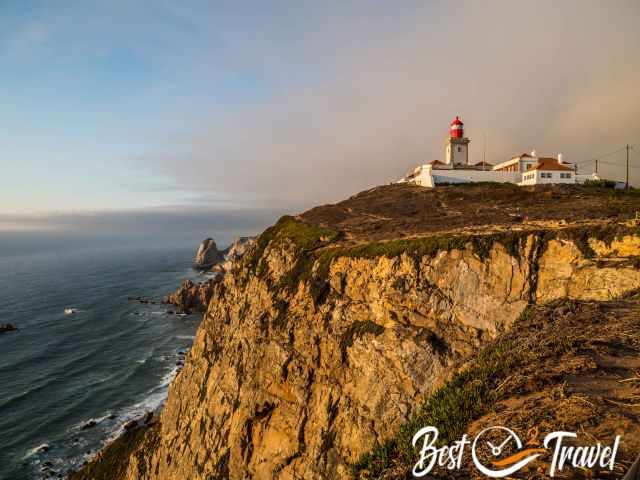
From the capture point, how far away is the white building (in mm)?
49141

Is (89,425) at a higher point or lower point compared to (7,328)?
lower

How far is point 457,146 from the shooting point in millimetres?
59844

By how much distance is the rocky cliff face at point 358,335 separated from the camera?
18.9m

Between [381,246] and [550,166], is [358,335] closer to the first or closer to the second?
[381,246]

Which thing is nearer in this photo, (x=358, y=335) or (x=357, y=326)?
(x=358, y=335)

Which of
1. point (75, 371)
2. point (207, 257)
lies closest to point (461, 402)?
point (75, 371)

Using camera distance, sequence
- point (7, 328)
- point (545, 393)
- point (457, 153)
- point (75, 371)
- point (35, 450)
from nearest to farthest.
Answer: point (545, 393) < point (35, 450) < point (75, 371) < point (457, 153) < point (7, 328)

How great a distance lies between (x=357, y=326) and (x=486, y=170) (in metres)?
47.9

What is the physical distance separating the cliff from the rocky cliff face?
3.0 inches

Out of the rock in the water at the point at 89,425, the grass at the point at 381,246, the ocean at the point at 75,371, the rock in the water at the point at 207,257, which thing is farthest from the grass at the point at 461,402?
the rock in the water at the point at 207,257

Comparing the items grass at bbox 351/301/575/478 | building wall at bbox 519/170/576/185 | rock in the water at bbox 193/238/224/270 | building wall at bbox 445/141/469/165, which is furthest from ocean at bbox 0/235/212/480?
building wall at bbox 519/170/576/185

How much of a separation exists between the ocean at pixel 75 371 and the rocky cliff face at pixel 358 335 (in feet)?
51.0

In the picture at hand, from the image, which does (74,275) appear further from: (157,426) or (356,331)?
(356,331)

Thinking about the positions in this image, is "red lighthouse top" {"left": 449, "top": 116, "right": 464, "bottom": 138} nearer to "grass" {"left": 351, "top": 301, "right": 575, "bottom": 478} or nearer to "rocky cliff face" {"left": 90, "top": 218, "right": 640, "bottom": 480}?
"rocky cliff face" {"left": 90, "top": 218, "right": 640, "bottom": 480}
